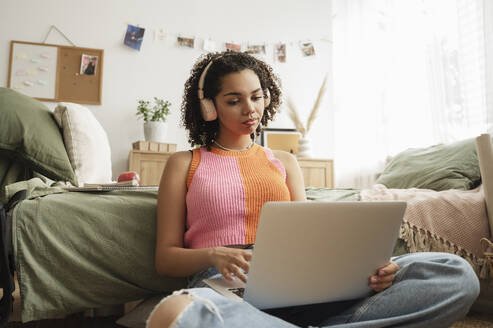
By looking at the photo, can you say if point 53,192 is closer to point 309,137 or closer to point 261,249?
point 261,249

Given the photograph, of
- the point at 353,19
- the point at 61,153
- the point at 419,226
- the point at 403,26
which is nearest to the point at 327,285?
the point at 419,226

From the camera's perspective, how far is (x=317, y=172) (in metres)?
2.95

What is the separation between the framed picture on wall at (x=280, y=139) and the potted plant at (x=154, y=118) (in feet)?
2.62

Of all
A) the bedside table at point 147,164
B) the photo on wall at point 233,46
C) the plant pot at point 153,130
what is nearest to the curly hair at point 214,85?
the bedside table at point 147,164

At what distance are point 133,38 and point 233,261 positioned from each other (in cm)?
272

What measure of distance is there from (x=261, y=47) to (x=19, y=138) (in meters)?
2.39

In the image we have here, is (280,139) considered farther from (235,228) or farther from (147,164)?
(235,228)

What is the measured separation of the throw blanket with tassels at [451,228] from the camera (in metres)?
1.19

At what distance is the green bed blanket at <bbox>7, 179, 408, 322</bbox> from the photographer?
2.95 feet

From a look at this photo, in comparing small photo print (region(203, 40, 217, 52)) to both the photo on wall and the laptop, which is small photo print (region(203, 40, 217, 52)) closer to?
the photo on wall

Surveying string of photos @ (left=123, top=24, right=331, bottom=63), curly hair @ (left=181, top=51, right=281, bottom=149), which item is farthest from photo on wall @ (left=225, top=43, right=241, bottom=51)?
curly hair @ (left=181, top=51, right=281, bottom=149)

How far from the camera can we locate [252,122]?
38.6 inches

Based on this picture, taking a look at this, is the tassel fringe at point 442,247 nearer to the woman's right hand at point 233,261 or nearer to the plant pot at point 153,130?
the woman's right hand at point 233,261

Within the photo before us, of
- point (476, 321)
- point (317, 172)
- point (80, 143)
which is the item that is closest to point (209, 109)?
point (80, 143)
